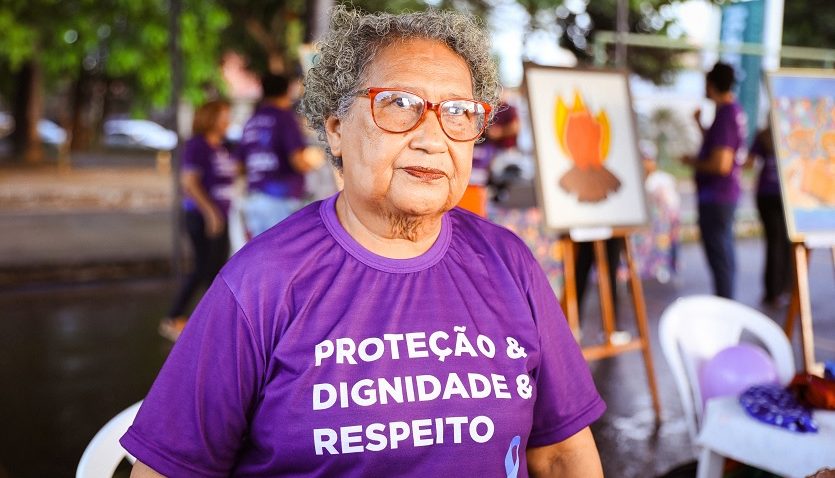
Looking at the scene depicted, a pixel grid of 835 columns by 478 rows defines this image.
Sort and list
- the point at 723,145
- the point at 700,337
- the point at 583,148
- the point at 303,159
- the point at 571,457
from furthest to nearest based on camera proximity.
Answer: the point at 723,145, the point at 303,159, the point at 583,148, the point at 700,337, the point at 571,457

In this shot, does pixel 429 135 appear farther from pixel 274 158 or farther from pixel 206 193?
pixel 206 193

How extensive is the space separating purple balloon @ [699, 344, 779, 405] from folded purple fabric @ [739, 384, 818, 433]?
6.5 inches

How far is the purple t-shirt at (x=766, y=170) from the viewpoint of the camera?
6457 millimetres

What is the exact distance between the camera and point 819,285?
805 cm

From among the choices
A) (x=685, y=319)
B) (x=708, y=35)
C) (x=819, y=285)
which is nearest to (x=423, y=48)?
(x=685, y=319)

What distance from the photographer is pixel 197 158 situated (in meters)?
5.29

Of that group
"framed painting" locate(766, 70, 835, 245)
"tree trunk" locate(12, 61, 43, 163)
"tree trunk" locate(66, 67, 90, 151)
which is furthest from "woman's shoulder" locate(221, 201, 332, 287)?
"tree trunk" locate(66, 67, 90, 151)

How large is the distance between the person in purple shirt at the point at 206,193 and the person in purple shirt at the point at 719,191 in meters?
3.38

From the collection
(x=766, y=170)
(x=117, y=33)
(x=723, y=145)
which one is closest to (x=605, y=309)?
(x=723, y=145)

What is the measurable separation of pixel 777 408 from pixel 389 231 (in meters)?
1.32

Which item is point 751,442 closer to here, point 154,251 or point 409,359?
point 409,359

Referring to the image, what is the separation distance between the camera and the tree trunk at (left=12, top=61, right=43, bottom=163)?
19.7 metres

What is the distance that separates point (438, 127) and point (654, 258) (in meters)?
7.07

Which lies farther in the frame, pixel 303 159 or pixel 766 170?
pixel 766 170
